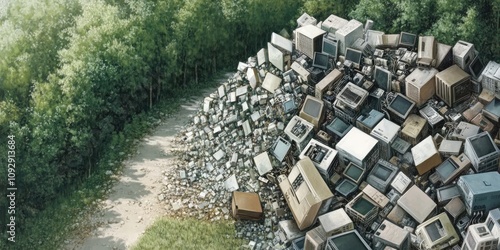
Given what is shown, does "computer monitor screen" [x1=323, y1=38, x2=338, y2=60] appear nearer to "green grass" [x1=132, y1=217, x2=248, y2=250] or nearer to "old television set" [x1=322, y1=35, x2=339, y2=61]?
"old television set" [x1=322, y1=35, x2=339, y2=61]

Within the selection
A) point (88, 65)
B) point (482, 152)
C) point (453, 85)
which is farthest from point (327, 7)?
point (482, 152)

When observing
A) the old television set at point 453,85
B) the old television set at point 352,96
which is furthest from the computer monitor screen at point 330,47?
the old television set at point 453,85

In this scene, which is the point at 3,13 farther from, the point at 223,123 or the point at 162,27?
the point at 223,123

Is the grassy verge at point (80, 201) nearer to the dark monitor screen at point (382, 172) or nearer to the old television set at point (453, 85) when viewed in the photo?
the dark monitor screen at point (382, 172)

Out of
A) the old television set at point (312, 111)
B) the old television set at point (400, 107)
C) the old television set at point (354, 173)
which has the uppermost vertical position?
the old television set at point (400, 107)

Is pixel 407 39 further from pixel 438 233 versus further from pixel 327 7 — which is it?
pixel 438 233
